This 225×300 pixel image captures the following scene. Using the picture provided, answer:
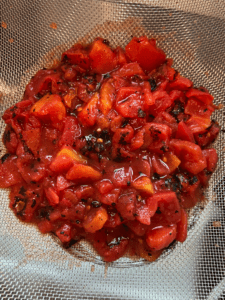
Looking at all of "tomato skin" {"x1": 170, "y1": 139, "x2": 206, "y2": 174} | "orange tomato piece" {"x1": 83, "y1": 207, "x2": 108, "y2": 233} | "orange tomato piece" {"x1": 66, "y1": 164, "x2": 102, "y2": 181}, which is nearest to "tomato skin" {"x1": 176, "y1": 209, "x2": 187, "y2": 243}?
"tomato skin" {"x1": 170, "y1": 139, "x2": 206, "y2": 174}

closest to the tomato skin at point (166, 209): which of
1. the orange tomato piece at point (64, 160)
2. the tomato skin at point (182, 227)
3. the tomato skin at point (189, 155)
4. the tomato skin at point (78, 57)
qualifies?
the tomato skin at point (182, 227)

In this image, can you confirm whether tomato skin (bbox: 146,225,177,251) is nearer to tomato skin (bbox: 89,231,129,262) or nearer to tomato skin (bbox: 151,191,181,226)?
tomato skin (bbox: 151,191,181,226)

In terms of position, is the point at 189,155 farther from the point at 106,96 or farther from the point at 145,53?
the point at 145,53

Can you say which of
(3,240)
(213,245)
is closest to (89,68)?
(3,240)

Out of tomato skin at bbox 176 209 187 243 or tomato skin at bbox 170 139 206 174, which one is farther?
tomato skin at bbox 176 209 187 243

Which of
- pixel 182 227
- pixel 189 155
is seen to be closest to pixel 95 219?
pixel 182 227

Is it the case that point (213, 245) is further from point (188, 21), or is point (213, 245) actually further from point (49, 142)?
point (188, 21)

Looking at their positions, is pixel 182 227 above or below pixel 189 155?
below
